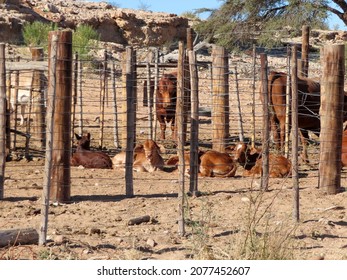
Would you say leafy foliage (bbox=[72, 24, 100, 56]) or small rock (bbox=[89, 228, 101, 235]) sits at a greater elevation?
leafy foliage (bbox=[72, 24, 100, 56])

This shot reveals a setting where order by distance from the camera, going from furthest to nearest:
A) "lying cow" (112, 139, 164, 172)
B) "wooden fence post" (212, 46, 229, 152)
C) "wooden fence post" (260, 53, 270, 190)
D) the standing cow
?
1. the standing cow
2. "wooden fence post" (212, 46, 229, 152)
3. "lying cow" (112, 139, 164, 172)
4. "wooden fence post" (260, 53, 270, 190)

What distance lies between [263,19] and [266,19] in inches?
4.0

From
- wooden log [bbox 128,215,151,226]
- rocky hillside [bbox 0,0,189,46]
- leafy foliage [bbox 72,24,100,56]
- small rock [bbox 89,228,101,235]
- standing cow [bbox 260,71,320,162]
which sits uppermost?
rocky hillside [bbox 0,0,189,46]

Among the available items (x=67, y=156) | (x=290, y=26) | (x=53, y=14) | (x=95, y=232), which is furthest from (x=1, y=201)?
(x=53, y=14)

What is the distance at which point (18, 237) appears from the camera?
7.73m

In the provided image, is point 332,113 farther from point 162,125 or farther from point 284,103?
point 162,125

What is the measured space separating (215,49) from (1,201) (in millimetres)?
5707

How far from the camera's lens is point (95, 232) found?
28.0 ft

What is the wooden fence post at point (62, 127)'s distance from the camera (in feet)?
33.5

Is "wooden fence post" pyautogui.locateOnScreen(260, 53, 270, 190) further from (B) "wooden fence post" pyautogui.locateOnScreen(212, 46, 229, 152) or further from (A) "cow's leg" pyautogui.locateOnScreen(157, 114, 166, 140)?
(A) "cow's leg" pyautogui.locateOnScreen(157, 114, 166, 140)

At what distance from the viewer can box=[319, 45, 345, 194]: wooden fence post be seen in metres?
10.8

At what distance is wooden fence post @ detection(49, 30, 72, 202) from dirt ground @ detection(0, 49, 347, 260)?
0.97ft

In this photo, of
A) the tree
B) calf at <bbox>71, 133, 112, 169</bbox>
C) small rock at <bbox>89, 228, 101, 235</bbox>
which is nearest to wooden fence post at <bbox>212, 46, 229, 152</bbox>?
calf at <bbox>71, 133, 112, 169</bbox>

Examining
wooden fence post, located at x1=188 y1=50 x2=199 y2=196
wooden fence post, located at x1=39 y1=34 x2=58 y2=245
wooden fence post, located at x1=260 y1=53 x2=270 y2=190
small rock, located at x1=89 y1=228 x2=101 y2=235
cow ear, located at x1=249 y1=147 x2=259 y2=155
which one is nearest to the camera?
wooden fence post, located at x1=39 y1=34 x2=58 y2=245
